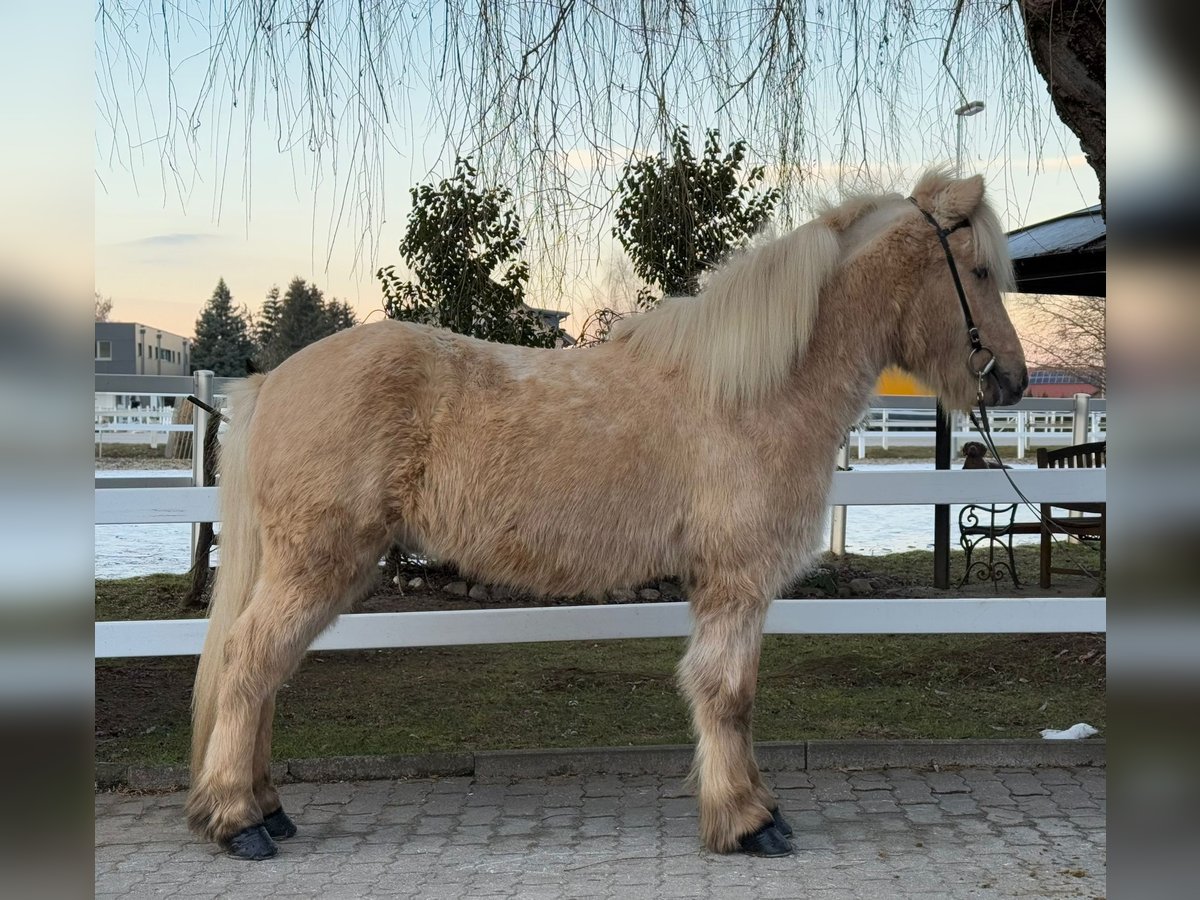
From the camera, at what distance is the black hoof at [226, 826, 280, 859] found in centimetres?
351

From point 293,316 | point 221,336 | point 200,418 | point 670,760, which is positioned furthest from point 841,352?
point 221,336

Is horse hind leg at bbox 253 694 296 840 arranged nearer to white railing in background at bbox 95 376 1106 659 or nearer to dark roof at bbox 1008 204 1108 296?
white railing in background at bbox 95 376 1106 659

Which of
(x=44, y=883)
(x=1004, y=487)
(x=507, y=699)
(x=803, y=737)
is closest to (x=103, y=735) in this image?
(x=507, y=699)

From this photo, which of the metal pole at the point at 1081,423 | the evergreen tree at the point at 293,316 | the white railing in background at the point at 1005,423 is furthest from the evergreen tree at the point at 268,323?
the metal pole at the point at 1081,423

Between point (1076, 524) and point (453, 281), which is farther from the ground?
point (453, 281)

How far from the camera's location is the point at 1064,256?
6281 mm

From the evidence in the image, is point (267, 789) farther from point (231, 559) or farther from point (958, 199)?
→ point (958, 199)

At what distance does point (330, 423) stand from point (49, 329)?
3.12 metres

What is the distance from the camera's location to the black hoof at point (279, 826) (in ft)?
12.2

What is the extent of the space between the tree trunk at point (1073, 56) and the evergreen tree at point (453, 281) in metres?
2.20

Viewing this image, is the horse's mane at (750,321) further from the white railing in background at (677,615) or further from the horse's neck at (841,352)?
the white railing in background at (677,615)

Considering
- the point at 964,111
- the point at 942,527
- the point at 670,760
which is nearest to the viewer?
the point at 964,111

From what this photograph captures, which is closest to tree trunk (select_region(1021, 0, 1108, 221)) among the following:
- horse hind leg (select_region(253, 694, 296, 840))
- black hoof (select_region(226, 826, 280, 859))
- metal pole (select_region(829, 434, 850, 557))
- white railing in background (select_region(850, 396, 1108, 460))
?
horse hind leg (select_region(253, 694, 296, 840))

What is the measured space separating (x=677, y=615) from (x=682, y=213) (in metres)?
1.70
